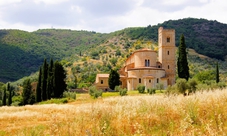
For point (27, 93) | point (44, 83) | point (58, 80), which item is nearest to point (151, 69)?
point (58, 80)

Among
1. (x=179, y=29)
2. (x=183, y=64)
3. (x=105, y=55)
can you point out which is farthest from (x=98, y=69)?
(x=179, y=29)

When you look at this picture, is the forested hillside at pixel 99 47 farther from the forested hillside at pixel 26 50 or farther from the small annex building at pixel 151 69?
the small annex building at pixel 151 69

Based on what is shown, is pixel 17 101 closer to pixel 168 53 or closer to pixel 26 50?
pixel 168 53

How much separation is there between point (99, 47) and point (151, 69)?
218ft

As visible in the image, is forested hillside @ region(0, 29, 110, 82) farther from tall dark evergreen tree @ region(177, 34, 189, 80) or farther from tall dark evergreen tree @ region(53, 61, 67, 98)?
tall dark evergreen tree @ region(177, 34, 189, 80)

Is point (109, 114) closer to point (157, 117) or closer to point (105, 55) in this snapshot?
point (157, 117)

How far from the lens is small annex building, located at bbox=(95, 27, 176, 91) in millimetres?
43844

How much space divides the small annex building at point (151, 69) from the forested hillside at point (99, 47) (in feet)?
57.0

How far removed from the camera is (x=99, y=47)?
109 m

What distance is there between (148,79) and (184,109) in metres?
35.4

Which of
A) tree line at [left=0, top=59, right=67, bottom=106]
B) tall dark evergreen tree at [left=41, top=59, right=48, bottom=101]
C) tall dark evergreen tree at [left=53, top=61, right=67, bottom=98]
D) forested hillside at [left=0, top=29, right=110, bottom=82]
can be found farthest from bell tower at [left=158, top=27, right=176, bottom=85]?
forested hillside at [left=0, top=29, right=110, bottom=82]

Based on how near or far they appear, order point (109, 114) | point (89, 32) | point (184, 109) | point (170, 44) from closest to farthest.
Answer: point (109, 114)
point (184, 109)
point (170, 44)
point (89, 32)

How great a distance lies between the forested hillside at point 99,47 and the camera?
90.6 metres

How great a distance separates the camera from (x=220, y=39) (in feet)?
383
